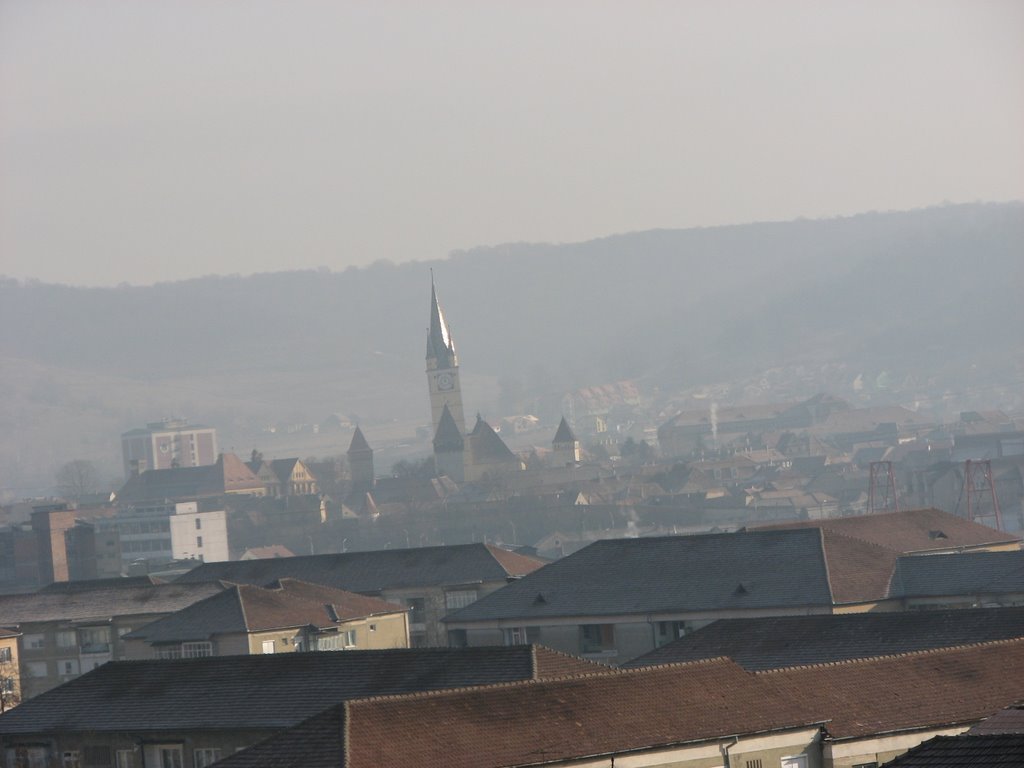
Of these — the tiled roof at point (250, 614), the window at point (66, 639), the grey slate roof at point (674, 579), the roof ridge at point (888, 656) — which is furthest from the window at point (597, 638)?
the window at point (66, 639)

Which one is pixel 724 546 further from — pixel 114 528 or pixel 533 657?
pixel 114 528

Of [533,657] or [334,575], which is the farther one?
[334,575]

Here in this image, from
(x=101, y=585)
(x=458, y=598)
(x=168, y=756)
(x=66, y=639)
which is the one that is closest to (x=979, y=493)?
(x=458, y=598)

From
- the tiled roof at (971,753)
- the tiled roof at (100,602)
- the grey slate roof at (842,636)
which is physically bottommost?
the tiled roof at (100,602)

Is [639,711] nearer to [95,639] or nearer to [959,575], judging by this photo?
[959,575]

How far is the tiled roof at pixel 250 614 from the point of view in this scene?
182ft

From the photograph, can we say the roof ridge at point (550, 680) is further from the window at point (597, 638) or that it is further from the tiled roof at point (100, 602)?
the tiled roof at point (100, 602)

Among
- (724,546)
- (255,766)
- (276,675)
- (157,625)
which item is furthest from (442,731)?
(157,625)

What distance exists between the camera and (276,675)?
3388cm

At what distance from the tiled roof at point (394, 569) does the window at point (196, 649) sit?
41.5 feet

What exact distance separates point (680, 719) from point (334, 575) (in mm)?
45164

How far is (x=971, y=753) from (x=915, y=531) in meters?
43.6

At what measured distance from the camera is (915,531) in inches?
2318

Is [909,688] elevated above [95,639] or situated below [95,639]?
above
